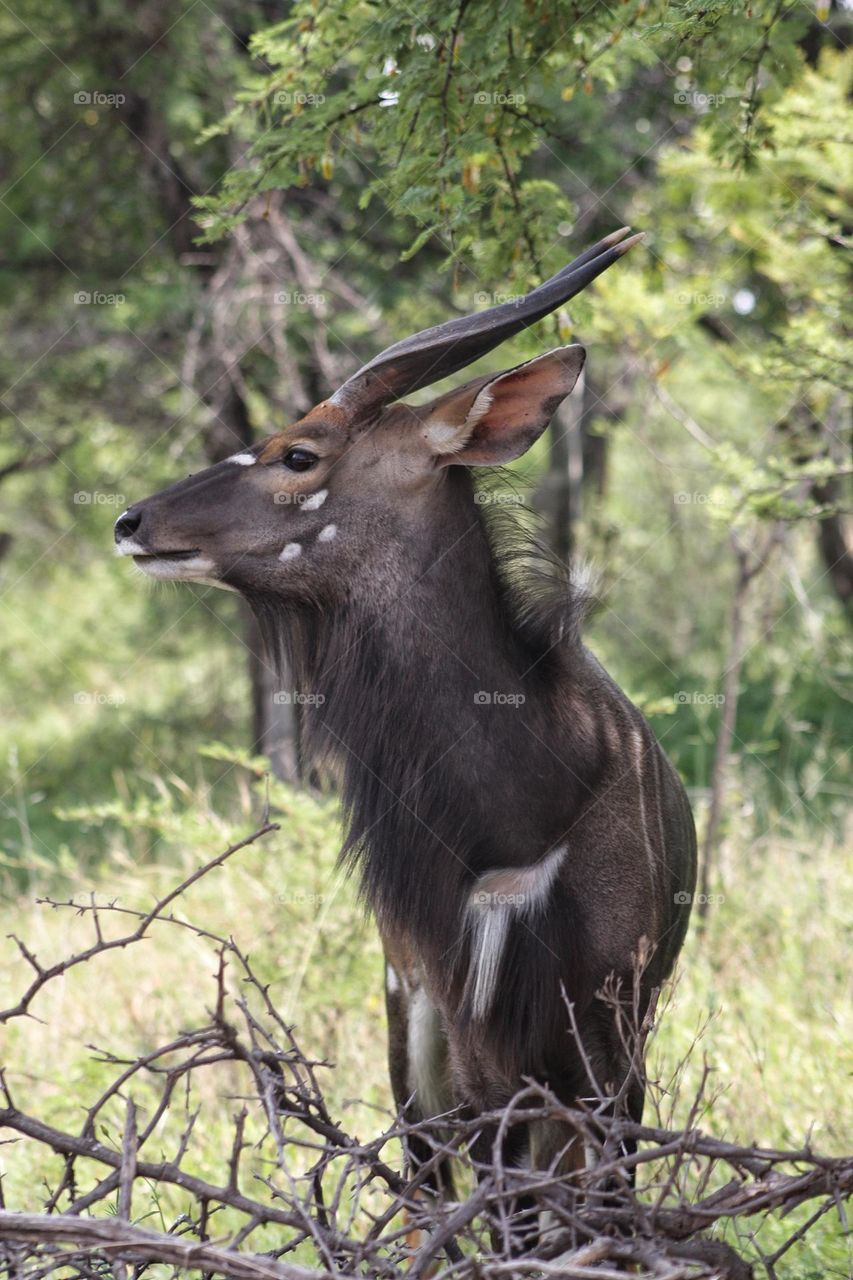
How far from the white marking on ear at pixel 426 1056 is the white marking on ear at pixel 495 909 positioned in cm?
68

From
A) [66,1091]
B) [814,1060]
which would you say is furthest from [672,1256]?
[66,1091]

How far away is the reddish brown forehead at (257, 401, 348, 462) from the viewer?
4.35 metres

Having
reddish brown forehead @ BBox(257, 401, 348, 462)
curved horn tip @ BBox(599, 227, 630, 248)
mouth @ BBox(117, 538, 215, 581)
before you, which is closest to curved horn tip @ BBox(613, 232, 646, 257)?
curved horn tip @ BBox(599, 227, 630, 248)

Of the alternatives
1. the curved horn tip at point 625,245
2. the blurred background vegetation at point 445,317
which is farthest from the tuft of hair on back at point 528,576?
the curved horn tip at point 625,245

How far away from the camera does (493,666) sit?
4.26m

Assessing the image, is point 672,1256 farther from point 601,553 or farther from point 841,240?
point 601,553

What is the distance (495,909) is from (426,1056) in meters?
1.01

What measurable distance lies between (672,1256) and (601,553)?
8659mm

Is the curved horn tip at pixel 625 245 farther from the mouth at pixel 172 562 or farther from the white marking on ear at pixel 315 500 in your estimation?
the mouth at pixel 172 562

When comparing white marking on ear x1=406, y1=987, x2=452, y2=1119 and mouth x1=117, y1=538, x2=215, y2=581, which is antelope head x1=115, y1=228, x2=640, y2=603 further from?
white marking on ear x1=406, y1=987, x2=452, y2=1119

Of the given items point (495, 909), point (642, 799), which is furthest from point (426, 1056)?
point (642, 799)

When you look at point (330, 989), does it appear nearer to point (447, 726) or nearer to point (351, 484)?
point (447, 726)

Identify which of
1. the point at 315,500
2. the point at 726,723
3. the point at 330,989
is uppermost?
the point at 315,500

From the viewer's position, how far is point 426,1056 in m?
4.93
